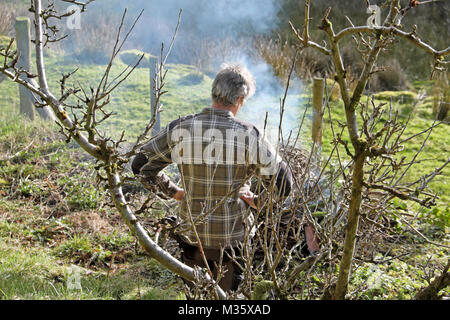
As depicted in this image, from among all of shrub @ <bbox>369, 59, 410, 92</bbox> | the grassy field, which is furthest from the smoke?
shrub @ <bbox>369, 59, 410, 92</bbox>

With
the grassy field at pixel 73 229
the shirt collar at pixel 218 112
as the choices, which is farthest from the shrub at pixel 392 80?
the shirt collar at pixel 218 112

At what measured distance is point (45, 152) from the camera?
253 inches

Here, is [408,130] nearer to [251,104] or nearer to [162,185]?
[251,104]

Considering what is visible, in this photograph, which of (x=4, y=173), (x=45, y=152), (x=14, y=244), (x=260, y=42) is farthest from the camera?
(x=260, y=42)

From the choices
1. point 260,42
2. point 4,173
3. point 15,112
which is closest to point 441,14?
point 260,42

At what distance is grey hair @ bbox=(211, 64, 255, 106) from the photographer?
2865 millimetres

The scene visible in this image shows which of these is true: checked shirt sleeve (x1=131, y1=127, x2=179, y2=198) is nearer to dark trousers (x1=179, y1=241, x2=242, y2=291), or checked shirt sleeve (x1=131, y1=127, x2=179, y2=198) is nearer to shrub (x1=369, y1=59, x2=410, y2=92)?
dark trousers (x1=179, y1=241, x2=242, y2=291)

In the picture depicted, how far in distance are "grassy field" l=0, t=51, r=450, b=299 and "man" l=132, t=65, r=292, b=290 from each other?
1.83 feet

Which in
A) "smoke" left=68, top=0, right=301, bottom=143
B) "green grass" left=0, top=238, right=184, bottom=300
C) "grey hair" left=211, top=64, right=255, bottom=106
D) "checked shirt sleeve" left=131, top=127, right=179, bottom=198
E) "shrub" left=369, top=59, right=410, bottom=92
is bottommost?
"green grass" left=0, top=238, right=184, bottom=300

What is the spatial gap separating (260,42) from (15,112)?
5.90m

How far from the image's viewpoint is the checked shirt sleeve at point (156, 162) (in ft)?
9.39

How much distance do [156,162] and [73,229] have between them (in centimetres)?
217

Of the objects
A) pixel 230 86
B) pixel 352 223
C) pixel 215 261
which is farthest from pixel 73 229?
pixel 352 223

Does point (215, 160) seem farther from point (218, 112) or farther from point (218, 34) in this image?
point (218, 34)
